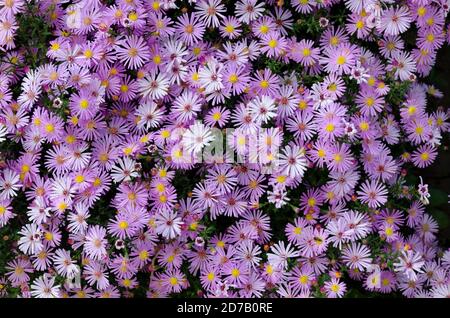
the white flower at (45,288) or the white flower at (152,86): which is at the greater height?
the white flower at (152,86)

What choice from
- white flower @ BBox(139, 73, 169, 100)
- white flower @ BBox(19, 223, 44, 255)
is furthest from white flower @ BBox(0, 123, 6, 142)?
white flower @ BBox(139, 73, 169, 100)

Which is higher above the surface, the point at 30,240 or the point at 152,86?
the point at 152,86

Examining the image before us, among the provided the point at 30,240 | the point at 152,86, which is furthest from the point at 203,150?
the point at 30,240

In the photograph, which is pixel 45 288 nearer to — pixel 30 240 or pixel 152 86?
pixel 30 240

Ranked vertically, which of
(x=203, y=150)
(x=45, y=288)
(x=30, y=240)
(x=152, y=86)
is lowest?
(x=45, y=288)

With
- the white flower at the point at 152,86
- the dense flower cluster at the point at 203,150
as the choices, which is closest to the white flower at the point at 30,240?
the dense flower cluster at the point at 203,150

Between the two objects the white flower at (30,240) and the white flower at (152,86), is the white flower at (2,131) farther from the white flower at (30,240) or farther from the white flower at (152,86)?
the white flower at (152,86)

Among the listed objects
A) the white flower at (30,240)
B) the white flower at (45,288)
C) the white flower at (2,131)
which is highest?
the white flower at (2,131)

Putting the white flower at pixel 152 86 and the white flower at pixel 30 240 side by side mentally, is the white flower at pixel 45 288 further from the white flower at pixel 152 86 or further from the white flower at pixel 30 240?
the white flower at pixel 152 86
